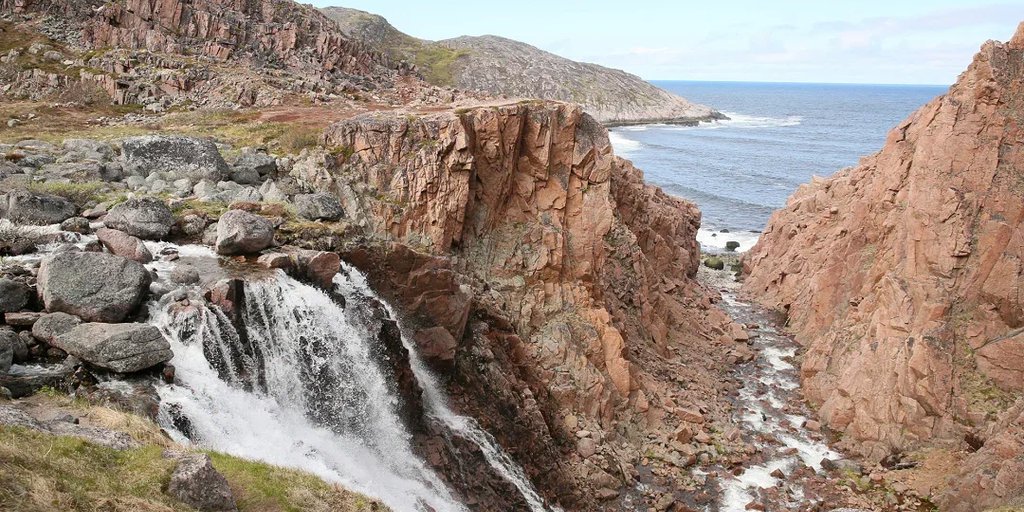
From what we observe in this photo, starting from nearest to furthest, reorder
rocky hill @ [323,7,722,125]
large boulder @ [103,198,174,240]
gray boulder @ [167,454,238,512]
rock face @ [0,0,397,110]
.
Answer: gray boulder @ [167,454,238,512] → large boulder @ [103,198,174,240] → rock face @ [0,0,397,110] → rocky hill @ [323,7,722,125]

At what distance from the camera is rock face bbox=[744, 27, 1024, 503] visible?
28.1 metres

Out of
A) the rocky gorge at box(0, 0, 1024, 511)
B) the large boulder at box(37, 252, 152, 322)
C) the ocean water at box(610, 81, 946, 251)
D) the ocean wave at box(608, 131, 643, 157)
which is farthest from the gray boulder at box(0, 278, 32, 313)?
the ocean wave at box(608, 131, 643, 157)

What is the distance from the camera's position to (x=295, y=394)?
1923 cm

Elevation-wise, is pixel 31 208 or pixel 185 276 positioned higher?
pixel 31 208

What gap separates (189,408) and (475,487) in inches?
392

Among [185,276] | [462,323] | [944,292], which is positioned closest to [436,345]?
[462,323]

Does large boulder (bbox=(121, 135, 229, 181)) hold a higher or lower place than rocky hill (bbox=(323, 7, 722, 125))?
lower

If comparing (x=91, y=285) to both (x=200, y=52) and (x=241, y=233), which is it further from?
(x=200, y=52)

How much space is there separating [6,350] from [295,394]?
6897 mm

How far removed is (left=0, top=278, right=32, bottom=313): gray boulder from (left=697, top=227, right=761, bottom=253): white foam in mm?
54362

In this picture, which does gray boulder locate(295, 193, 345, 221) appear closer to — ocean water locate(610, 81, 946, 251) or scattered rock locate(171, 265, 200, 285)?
scattered rock locate(171, 265, 200, 285)

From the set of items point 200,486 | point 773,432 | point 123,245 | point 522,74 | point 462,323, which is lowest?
point 773,432

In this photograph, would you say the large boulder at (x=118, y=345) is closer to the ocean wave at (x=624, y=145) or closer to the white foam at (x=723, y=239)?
the white foam at (x=723, y=239)

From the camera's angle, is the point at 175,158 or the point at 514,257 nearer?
the point at 175,158
